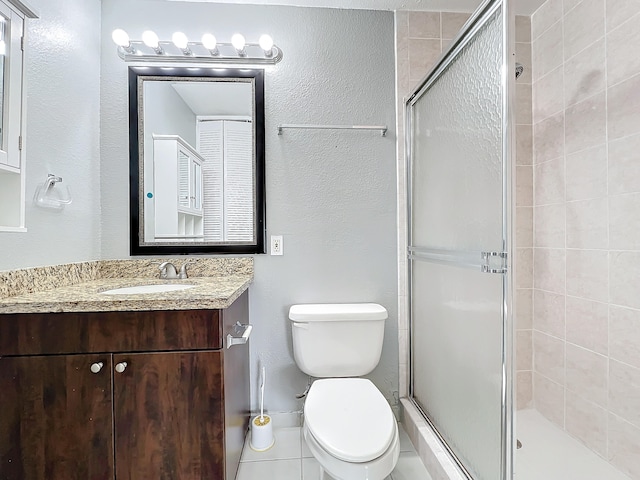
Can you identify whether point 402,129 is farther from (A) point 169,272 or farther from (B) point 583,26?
(A) point 169,272

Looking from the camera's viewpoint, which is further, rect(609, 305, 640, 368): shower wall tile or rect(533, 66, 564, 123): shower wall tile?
rect(533, 66, 564, 123): shower wall tile

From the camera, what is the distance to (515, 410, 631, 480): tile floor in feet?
4.45

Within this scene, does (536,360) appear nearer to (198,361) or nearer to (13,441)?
(198,361)

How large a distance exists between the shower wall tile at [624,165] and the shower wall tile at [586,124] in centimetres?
8

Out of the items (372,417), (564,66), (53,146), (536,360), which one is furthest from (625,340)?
(53,146)

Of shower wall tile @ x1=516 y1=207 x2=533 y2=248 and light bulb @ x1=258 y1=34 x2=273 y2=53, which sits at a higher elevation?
light bulb @ x1=258 y1=34 x2=273 y2=53

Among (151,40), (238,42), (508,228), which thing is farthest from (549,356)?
(151,40)

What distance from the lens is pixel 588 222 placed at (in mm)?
1495

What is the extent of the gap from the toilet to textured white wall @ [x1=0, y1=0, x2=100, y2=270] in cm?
107

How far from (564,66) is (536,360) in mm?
1546

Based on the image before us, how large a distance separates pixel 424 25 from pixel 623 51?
2.92ft

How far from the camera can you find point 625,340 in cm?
133

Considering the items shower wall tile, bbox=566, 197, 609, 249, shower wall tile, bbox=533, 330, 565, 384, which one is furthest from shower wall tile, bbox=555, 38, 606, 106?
shower wall tile, bbox=533, 330, 565, 384

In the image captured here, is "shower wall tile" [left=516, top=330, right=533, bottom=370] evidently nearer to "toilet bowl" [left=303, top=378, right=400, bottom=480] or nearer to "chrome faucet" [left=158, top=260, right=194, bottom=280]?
"toilet bowl" [left=303, top=378, right=400, bottom=480]
